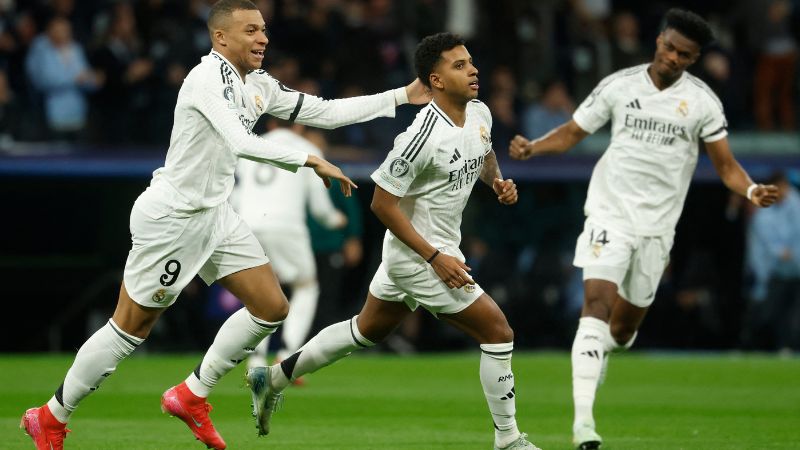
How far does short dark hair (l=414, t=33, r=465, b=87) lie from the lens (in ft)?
26.2

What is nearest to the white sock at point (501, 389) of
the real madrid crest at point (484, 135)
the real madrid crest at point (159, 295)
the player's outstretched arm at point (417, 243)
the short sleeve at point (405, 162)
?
the player's outstretched arm at point (417, 243)

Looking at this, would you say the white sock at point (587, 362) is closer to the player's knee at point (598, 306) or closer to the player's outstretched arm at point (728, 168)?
the player's knee at point (598, 306)

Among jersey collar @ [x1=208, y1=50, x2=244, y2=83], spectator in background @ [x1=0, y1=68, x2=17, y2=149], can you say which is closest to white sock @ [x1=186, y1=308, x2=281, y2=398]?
jersey collar @ [x1=208, y1=50, x2=244, y2=83]

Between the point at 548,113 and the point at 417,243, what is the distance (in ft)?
37.2

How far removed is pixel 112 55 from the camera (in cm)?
1812

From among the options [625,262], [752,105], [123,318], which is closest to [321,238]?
[752,105]

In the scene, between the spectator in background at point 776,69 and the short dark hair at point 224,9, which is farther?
the spectator in background at point 776,69

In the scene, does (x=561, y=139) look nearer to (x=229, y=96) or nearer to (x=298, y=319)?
(x=229, y=96)

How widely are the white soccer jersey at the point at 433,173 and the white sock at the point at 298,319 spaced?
5173 mm

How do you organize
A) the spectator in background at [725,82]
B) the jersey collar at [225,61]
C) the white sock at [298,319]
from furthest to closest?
the spectator in background at [725,82]
the white sock at [298,319]
the jersey collar at [225,61]

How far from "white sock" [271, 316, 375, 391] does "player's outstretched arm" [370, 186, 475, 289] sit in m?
1.00

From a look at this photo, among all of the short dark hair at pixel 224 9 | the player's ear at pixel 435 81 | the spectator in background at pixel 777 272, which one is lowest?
the spectator in background at pixel 777 272

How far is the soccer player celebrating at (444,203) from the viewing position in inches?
307

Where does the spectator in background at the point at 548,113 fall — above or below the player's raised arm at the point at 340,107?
below
